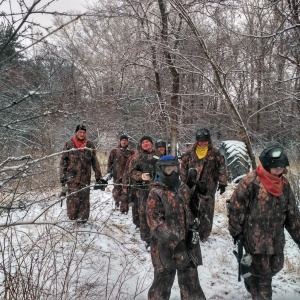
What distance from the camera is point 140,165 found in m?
6.50

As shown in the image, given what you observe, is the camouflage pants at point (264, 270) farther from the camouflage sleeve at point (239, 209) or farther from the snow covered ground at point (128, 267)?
the snow covered ground at point (128, 267)

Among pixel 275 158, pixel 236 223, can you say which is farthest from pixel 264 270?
pixel 275 158

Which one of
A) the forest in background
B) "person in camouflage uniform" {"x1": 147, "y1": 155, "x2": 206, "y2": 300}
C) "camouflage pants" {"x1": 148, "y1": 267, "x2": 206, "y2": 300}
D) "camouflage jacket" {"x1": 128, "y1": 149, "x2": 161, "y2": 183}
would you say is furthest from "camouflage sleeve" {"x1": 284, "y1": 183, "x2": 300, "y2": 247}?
"camouflage jacket" {"x1": 128, "y1": 149, "x2": 161, "y2": 183}

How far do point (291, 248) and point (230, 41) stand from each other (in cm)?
372

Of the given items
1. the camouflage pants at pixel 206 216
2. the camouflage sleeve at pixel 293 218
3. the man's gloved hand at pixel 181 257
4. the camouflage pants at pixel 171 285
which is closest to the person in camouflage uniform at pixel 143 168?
the camouflage pants at pixel 206 216

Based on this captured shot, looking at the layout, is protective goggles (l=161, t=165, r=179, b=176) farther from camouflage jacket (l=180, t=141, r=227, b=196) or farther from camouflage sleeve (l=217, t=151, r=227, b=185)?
camouflage sleeve (l=217, t=151, r=227, b=185)

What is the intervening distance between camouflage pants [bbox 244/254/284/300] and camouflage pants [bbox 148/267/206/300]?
0.66 m

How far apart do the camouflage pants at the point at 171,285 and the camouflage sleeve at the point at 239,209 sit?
66cm

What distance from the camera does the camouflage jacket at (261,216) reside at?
3934mm

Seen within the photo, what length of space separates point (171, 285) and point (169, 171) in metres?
1.26

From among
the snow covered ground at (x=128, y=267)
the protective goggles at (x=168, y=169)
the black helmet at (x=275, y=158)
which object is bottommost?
the snow covered ground at (x=128, y=267)

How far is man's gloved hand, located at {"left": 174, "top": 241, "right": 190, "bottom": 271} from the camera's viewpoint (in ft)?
12.7

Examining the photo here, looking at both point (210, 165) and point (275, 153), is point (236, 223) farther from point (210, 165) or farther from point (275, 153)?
point (210, 165)

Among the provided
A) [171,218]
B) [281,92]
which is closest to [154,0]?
[281,92]
